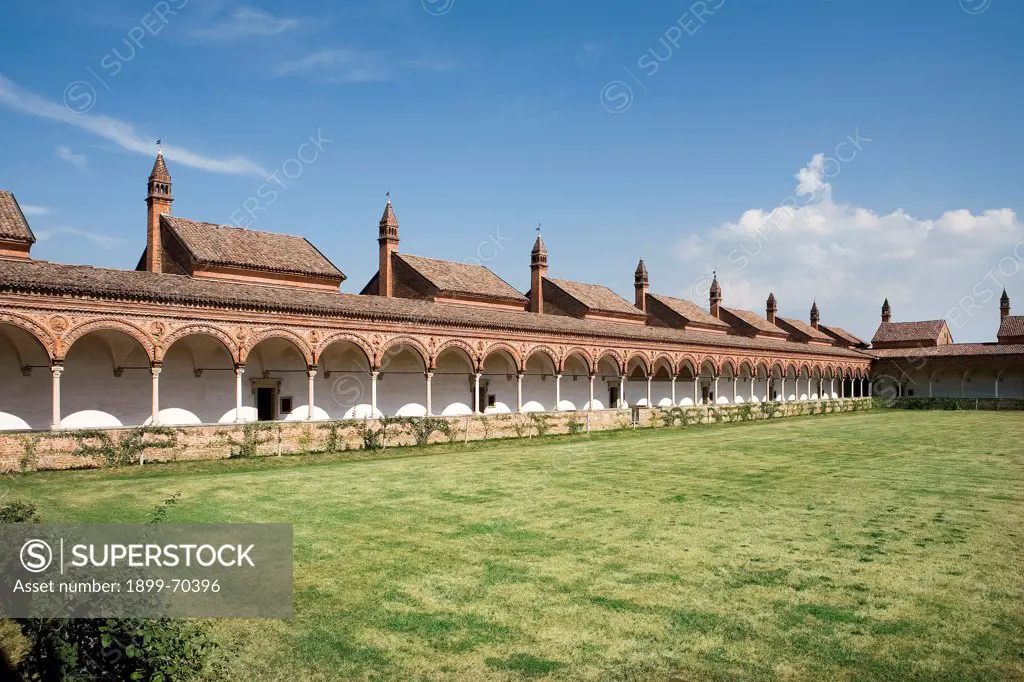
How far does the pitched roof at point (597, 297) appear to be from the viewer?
39812mm

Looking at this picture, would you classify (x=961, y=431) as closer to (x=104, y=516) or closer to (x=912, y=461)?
(x=912, y=461)

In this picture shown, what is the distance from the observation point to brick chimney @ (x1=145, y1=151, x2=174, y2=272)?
87.6 feet

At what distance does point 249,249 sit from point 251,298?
741cm

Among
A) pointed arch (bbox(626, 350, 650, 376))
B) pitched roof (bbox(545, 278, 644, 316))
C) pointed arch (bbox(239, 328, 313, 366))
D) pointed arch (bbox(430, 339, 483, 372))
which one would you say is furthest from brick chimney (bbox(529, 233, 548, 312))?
pointed arch (bbox(239, 328, 313, 366))

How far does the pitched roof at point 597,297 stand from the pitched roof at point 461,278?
466cm

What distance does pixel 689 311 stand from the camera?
49.2 meters

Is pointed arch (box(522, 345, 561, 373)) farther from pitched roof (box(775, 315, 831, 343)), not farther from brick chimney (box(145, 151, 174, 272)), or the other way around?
pitched roof (box(775, 315, 831, 343))

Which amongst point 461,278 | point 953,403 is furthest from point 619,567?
point 953,403

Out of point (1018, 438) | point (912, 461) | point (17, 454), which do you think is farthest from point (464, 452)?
point (1018, 438)

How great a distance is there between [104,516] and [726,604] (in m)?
8.88

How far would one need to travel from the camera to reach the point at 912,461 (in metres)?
17.8

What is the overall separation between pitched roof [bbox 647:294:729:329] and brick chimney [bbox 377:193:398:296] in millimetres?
21341

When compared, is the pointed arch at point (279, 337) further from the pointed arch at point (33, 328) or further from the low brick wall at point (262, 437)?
the pointed arch at point (33, 328)

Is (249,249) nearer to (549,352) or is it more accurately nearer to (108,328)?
(108,328)
